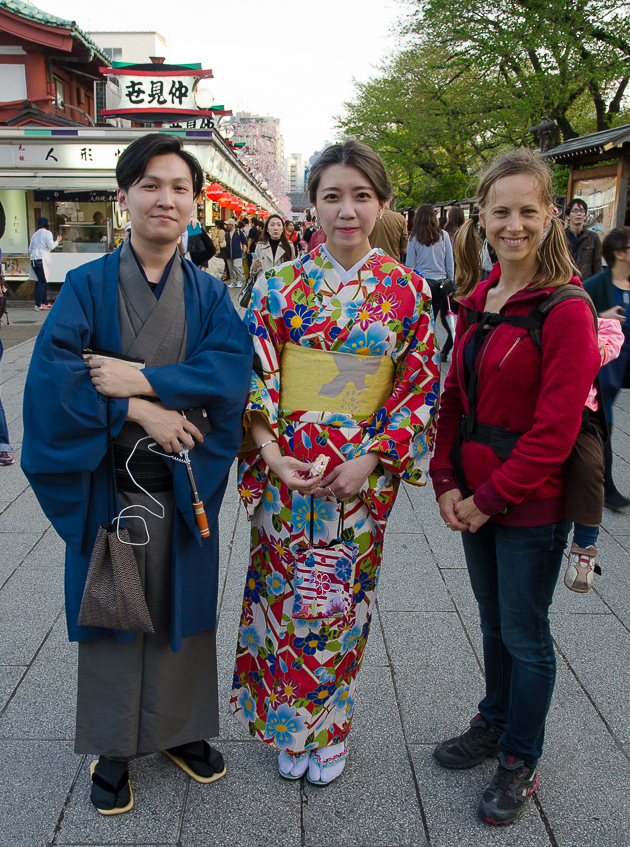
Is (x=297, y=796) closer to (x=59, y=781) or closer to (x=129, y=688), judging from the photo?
(x=129, y=688)

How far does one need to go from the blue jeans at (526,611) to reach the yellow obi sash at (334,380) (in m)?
0.50

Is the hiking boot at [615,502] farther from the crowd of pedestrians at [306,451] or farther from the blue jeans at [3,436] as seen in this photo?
the blue jeans at [3,436]

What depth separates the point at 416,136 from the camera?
67.4 ft

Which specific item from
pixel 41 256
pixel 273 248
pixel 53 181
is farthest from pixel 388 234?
pixel 53 181

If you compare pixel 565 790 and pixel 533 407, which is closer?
pixel 533 407

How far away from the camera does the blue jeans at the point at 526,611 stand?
5.87ft

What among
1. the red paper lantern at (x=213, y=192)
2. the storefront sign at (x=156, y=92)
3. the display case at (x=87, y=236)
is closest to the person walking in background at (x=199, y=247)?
the display case at (x=87, y=236)

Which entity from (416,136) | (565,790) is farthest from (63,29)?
(565,790)

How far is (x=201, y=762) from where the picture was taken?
6.61 feet

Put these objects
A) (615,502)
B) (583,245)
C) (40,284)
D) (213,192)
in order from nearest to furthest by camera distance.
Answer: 1. (615,502)
2. (583,245)
3. (40,284)
4. (213,192)

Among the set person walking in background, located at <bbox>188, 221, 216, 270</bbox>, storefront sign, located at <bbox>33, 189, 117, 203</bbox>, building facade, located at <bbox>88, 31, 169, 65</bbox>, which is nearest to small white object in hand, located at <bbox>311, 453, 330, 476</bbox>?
person walking in background, located at <bbox>188, 221, 216, 270</bbox>

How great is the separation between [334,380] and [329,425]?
0.13 m

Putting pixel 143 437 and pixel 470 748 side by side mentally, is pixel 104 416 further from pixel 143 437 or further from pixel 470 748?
pixel 470 748

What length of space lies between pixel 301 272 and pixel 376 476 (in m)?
0.62
